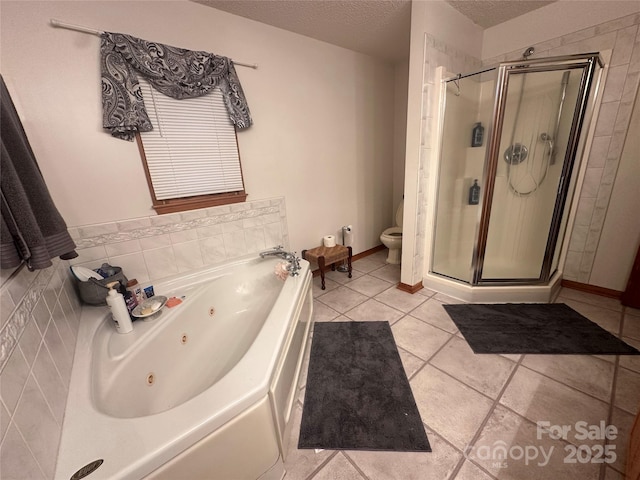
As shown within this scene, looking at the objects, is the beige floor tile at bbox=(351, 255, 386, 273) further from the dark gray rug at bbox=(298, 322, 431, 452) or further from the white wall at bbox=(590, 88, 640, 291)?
the white wall at bbox=(590, 88, 640, 291)

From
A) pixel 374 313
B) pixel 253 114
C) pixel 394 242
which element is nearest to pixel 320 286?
pixel 374 313

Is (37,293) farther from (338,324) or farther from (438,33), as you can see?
(438,33)

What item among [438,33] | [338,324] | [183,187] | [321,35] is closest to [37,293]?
[183,187]

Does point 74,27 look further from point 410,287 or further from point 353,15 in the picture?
point 410,287

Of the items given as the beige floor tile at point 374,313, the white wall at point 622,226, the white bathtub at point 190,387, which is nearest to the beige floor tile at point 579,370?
the beige floor tile at point 374,313

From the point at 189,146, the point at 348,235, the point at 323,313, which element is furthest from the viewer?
the point at 348,235

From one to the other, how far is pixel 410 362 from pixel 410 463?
22.7 inches

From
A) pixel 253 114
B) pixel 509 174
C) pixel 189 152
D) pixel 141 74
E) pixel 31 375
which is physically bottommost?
pixel 31 375

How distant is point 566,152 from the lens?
1.93 m

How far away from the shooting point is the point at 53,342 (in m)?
0.92

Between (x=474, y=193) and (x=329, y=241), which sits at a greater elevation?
(x=474, y=193)

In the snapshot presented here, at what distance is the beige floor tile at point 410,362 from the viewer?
4.94 ft

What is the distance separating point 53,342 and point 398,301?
86.0 inches

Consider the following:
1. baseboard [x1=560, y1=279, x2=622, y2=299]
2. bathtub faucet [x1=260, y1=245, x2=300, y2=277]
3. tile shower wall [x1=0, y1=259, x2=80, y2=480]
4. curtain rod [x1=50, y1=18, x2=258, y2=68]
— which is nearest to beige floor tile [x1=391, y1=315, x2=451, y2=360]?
bathtub faucet [x1=260, y1=245, x2=300, y2=277]
